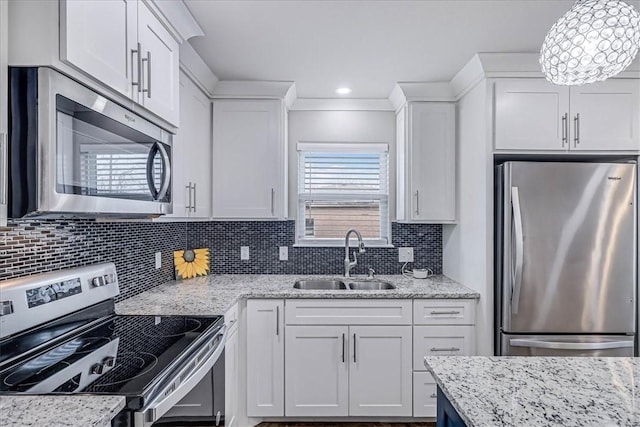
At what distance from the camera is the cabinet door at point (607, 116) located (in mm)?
2350

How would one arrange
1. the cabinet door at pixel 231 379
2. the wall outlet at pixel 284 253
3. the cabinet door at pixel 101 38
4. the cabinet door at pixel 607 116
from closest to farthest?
the cabinet door at pixel 101 38 < the cabinet door at pixel 231 379 < the cabinet door at pixel 607 116 < the wall outlet at pixel 284 253

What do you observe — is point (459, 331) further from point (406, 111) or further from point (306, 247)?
point (406, 111)

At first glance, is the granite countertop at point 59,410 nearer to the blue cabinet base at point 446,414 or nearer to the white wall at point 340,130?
the blue cabinet base at point 446,414

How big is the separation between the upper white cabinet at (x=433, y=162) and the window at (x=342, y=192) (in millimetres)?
455

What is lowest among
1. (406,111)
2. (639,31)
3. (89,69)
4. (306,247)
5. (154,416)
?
(154,416)

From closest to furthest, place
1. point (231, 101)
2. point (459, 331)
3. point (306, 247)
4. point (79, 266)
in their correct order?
point (79, 266) → point (459, 331) → point (231, 101) → point (306, 247)

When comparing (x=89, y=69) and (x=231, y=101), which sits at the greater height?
(x=231, y=101)

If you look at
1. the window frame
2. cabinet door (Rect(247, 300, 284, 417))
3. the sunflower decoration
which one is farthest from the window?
cabinet door (Rect(247, 300, 284, 417))

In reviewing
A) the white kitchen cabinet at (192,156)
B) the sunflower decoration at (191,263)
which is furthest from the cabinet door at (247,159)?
the sunflower decoration at (191,263)

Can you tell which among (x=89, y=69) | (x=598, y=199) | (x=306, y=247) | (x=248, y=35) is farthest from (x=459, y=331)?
(x=89, y=69)

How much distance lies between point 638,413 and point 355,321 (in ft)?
5.53

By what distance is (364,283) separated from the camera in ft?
9.74

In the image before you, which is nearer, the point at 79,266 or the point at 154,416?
the point at 154,416

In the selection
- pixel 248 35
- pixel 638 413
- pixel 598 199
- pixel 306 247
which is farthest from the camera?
pixel 306 247
